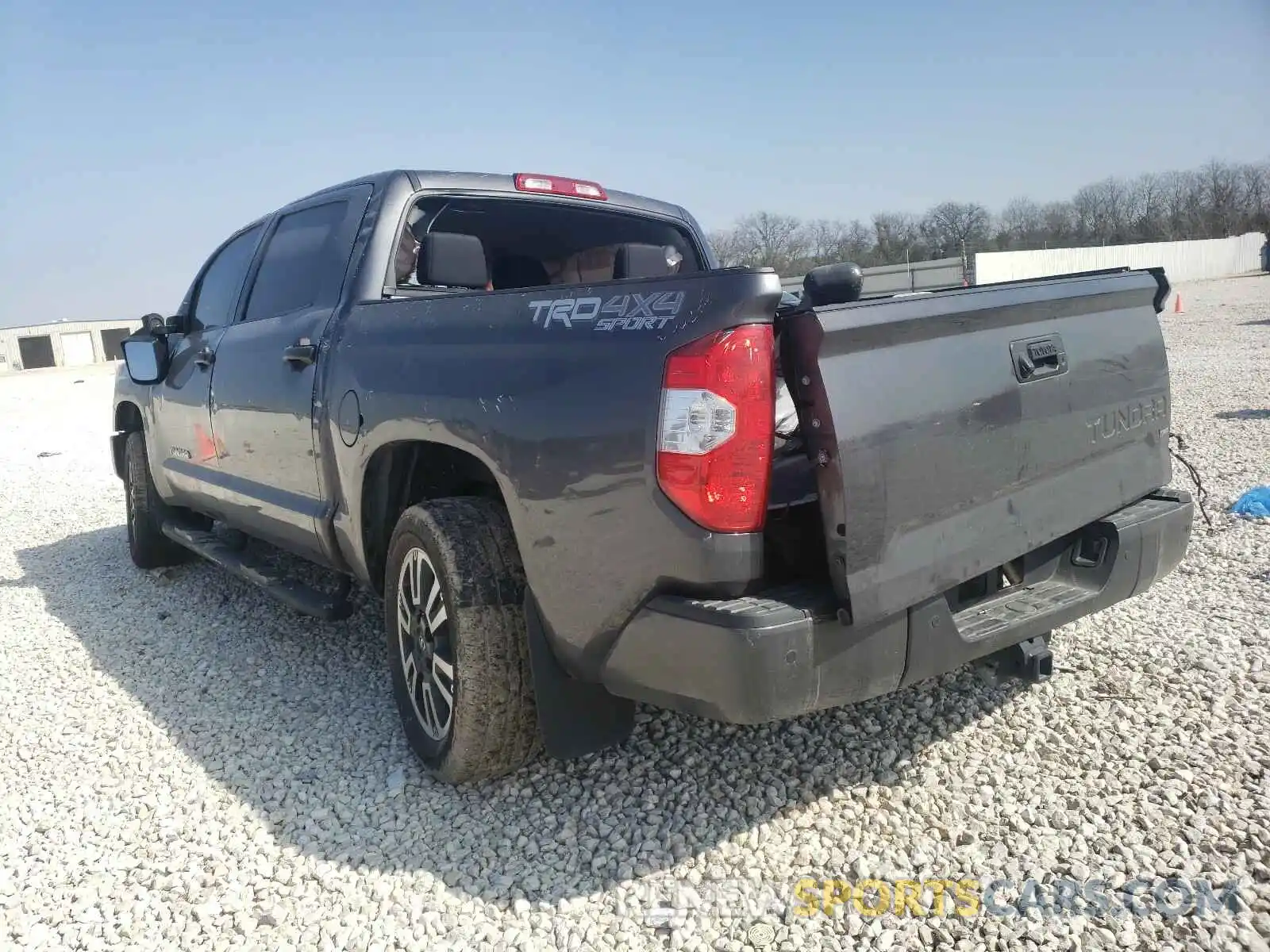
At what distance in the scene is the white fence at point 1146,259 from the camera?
43.4 m

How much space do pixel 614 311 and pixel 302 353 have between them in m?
1.71

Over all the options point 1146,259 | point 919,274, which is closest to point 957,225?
point 1146,259

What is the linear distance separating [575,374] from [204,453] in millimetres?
3114

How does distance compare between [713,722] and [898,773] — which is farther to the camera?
[713,722]

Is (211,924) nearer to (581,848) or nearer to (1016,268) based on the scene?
(581,848)

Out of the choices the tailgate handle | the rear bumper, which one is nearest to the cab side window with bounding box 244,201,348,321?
the rear bumper

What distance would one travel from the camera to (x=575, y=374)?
2266 mm

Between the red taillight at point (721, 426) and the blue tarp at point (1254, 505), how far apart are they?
4.37m

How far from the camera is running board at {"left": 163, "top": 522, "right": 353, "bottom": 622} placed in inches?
142

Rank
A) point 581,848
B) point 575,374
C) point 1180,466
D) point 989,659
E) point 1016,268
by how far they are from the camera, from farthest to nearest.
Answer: point 1016,268 < point 1180,466 < point 989,659 < point 581,848 < point 575,374

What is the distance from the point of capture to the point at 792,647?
2002mm

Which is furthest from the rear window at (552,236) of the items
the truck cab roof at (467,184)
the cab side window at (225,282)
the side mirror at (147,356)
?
the side mirror at (147,356)

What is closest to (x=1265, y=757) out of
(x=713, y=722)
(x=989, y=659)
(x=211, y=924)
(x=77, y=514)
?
(x=989, y=659)

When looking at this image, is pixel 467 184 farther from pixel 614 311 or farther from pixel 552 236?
pixel 614 311
